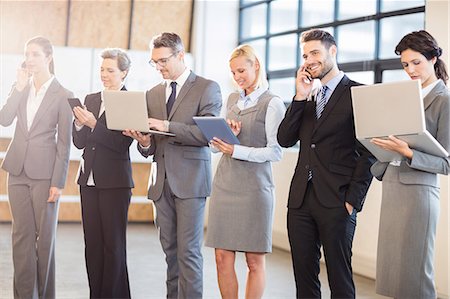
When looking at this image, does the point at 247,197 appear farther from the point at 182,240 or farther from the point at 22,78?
the point at 22,78

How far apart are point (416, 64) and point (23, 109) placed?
6.81ft

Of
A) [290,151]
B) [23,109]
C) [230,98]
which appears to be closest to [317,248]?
[230,98]

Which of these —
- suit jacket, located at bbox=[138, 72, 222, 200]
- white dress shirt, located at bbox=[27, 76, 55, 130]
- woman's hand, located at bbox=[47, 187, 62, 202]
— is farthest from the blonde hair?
woman's hand, located at bbox=[47, 187, 62, 202]

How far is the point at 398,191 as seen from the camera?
3.19 m

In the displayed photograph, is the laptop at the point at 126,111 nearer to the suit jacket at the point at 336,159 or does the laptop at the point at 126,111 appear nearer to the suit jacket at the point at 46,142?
the suit jacket at the point at 46,142

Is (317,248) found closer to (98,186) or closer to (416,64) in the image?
(416,64)

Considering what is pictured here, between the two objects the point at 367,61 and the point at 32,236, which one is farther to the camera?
the point at 367,61

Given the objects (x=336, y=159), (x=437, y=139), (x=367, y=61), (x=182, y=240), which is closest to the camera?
(x=437, y=139)

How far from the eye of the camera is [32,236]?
13.6 feet

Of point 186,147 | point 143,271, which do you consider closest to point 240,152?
point 186,147

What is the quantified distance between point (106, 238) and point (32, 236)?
1.30 ft

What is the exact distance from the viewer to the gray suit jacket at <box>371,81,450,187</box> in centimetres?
310

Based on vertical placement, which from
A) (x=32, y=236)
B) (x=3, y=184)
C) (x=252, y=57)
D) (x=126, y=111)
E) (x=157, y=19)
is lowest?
(x=32, y=236)

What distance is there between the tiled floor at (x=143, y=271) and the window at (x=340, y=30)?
1.62m
